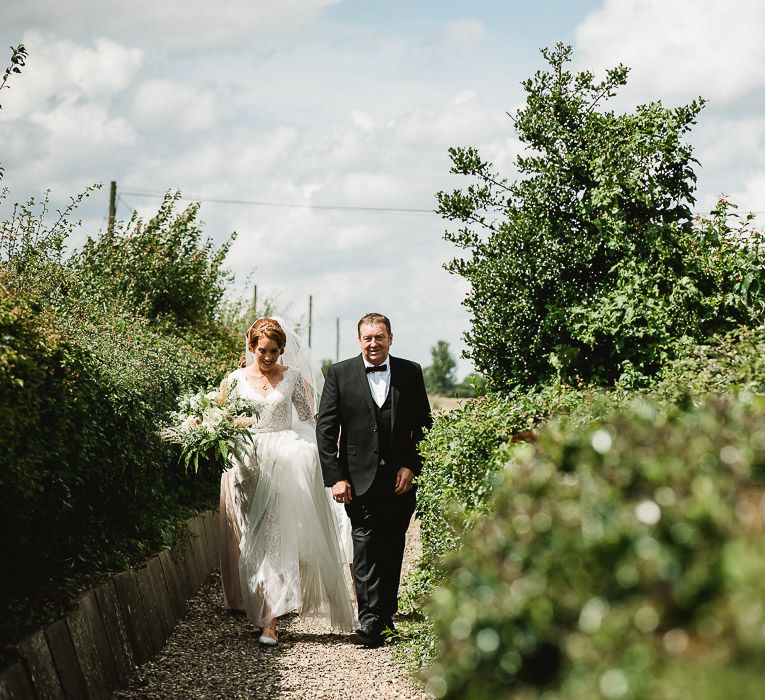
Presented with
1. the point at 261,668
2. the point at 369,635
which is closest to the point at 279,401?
the point at 369,635

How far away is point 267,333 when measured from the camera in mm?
8281

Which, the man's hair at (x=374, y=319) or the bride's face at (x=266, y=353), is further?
the bride's face at (x=266, y=353)

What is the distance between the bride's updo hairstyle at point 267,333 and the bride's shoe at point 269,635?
7.67 feet

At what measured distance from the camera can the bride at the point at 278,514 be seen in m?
7.77

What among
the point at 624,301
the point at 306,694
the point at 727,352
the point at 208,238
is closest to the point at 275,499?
the point at 306,694

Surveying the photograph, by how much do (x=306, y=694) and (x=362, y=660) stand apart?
88 cm

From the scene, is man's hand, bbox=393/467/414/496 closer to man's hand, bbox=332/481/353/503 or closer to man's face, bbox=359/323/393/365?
man's hand, bbox=332/481/353/503

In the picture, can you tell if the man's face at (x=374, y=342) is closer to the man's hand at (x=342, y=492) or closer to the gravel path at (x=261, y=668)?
the man's hand at (x=342, y=492)

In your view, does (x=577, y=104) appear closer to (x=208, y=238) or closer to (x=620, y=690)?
(x=620, y=690)

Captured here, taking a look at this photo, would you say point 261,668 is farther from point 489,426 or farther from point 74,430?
point 489,426

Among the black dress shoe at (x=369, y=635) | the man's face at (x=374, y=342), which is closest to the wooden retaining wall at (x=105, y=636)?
the black dress shoe at (x=369, y=635)

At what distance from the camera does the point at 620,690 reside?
179 cm

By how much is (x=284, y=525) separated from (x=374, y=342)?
1.76 m

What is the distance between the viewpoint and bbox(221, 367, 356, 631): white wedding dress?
7.76 metres
